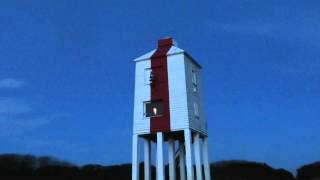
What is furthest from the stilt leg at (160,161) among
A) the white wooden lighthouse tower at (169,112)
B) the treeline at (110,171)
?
the treeline at (110,171)

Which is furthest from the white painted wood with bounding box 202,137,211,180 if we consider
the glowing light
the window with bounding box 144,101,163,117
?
the glowing light

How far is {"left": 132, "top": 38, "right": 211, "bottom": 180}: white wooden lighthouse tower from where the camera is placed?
25.9 meters

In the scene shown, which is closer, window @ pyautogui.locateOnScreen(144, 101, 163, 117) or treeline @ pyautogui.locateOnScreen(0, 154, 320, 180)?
window @ pyautogui.locateOnScreen(144, 101, 163, 117)

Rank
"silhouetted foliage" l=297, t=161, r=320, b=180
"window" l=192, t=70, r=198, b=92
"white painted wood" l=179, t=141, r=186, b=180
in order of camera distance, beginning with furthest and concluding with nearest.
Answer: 1. "silhouetted foliage" l=297, t=161, r=320, b=180
2. "window" l=192, t=70, r=198, b=92
3. "white painted wood" l=179, t=141, r=186, b=180

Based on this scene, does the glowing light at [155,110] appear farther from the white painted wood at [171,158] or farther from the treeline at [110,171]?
the treeline at [110,171]

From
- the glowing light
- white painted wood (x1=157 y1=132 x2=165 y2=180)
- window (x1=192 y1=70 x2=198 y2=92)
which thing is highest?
window (x1=192 y1=70 x2=198 y2=92)

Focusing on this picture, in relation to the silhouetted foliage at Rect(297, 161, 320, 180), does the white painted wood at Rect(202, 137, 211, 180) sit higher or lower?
lower

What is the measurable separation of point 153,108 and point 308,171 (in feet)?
137

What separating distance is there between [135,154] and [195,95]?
549 cm

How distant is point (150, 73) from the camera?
91.5ft

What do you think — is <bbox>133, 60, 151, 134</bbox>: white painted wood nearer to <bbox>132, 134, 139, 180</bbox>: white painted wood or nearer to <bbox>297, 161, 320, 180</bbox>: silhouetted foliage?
<bbox>132, 134, 139, 180</bbox>: white painted wood

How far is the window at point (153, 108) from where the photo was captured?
1054 inches

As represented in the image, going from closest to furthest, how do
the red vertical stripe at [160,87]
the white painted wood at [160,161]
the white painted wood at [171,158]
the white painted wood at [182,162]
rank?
the white painted wood at [160,161] < the red vertical stripe at [160,87] < the white painted wood at [171,158] < the white painted wood at [182,162]

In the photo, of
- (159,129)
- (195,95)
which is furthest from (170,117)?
(195,95)
